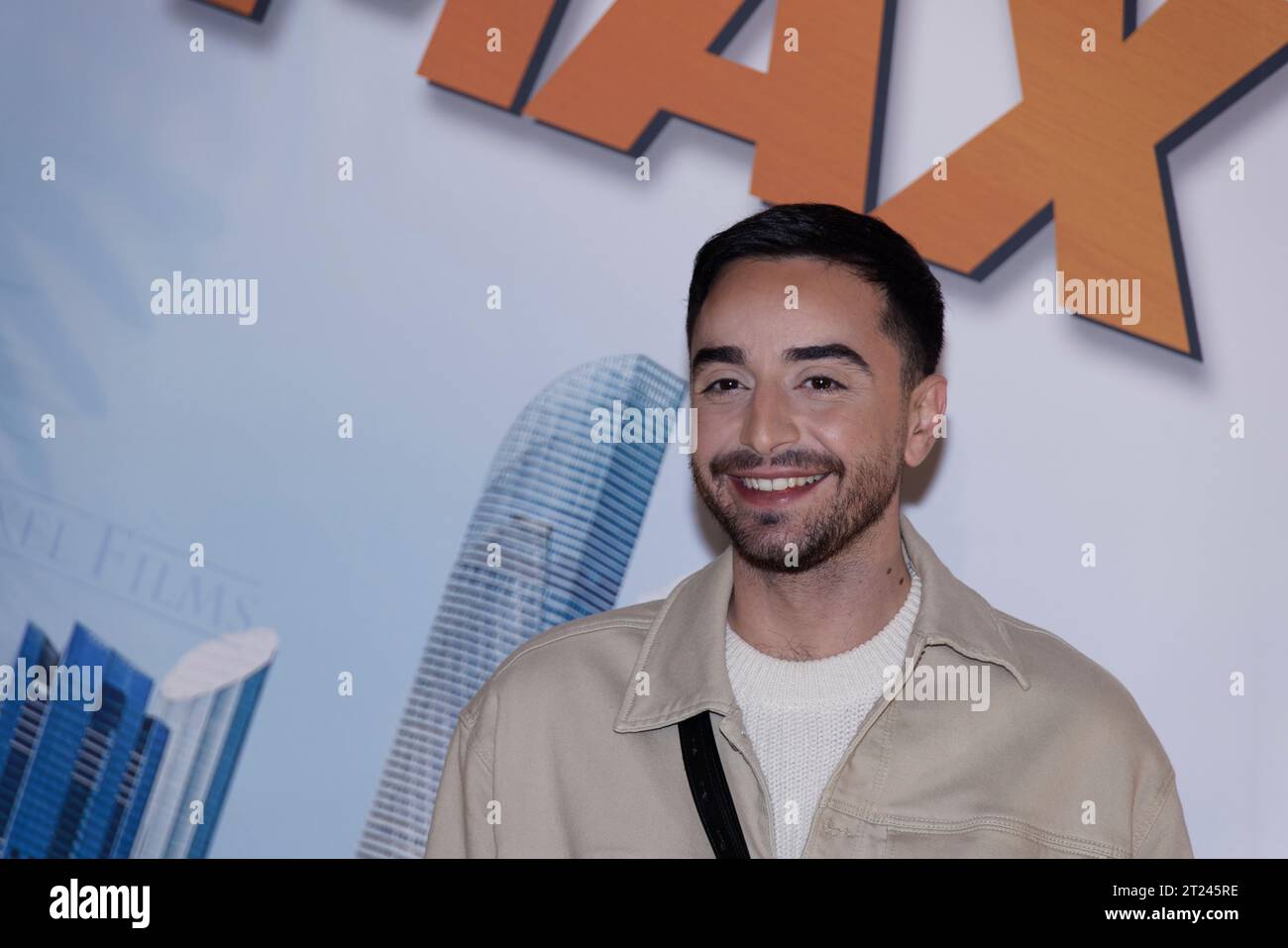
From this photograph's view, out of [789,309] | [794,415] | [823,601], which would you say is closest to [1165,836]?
[823,601]

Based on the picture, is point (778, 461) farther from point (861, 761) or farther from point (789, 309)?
point (861, 761)

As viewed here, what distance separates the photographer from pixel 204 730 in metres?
2.76

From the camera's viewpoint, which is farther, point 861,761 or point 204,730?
point 204,730

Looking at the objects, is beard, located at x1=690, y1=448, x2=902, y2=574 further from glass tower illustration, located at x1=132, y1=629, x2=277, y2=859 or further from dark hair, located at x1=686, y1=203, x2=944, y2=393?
glass tower illustration, located at x1=132, y1=629, x2=277, y2=859

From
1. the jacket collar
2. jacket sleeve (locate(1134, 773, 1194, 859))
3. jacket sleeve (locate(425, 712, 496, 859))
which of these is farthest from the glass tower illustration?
jacket sleeve (locate(1134, 773, 1194, 859))

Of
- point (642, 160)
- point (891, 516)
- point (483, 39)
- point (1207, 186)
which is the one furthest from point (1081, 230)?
point (483, 39)

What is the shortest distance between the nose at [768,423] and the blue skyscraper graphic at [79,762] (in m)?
1.78

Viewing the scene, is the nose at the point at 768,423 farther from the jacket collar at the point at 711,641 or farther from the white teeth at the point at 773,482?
the jacket collar at the point at 711,641

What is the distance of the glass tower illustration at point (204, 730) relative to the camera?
2.75 m

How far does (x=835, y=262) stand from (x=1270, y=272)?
4.39 feet

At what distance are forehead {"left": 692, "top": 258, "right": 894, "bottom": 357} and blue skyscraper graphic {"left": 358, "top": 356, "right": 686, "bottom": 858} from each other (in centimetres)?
89

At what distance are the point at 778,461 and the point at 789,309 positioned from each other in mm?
230

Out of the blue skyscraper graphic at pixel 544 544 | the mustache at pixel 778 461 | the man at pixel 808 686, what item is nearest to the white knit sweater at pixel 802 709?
the man at pixel 808 686

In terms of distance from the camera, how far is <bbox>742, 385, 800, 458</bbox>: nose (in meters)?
1.67
